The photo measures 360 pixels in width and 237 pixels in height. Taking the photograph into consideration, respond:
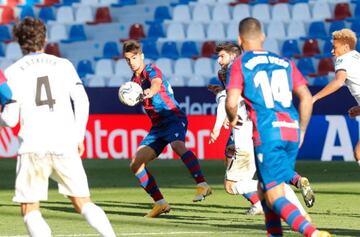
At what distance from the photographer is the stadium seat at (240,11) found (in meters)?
26.5

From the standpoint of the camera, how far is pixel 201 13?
2725 cm

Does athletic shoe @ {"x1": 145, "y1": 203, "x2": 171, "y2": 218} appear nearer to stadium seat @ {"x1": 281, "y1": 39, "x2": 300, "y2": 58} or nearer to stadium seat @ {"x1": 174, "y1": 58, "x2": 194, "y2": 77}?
stadium seat @ {"x1": 281, "y1": 39, "x2": 300, "y2": 58}

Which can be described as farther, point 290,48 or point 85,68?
point 85,68

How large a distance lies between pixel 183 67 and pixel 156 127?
502 inches

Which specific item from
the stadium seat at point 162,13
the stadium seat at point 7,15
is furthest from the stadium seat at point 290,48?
Result: the stadium seat at point 7,15

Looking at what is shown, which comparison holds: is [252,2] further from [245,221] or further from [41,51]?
[41,51]

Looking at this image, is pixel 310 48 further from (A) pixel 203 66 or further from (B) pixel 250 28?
(B) pixel 250 28

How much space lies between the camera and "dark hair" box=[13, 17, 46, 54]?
8547 millimetres

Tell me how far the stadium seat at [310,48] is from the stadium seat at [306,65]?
557mm

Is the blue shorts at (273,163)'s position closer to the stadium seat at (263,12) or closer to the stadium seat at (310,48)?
the stadium seat at (310,48)

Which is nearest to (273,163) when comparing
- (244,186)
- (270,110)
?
(270,110)

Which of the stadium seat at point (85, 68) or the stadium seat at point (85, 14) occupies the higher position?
the stadium seat at point (85, 14)

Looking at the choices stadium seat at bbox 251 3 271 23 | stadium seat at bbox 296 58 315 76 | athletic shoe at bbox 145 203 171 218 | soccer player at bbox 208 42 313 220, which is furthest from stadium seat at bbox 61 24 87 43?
soccer player at bbox 208 42 313 220

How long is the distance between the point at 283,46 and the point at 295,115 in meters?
16.4
